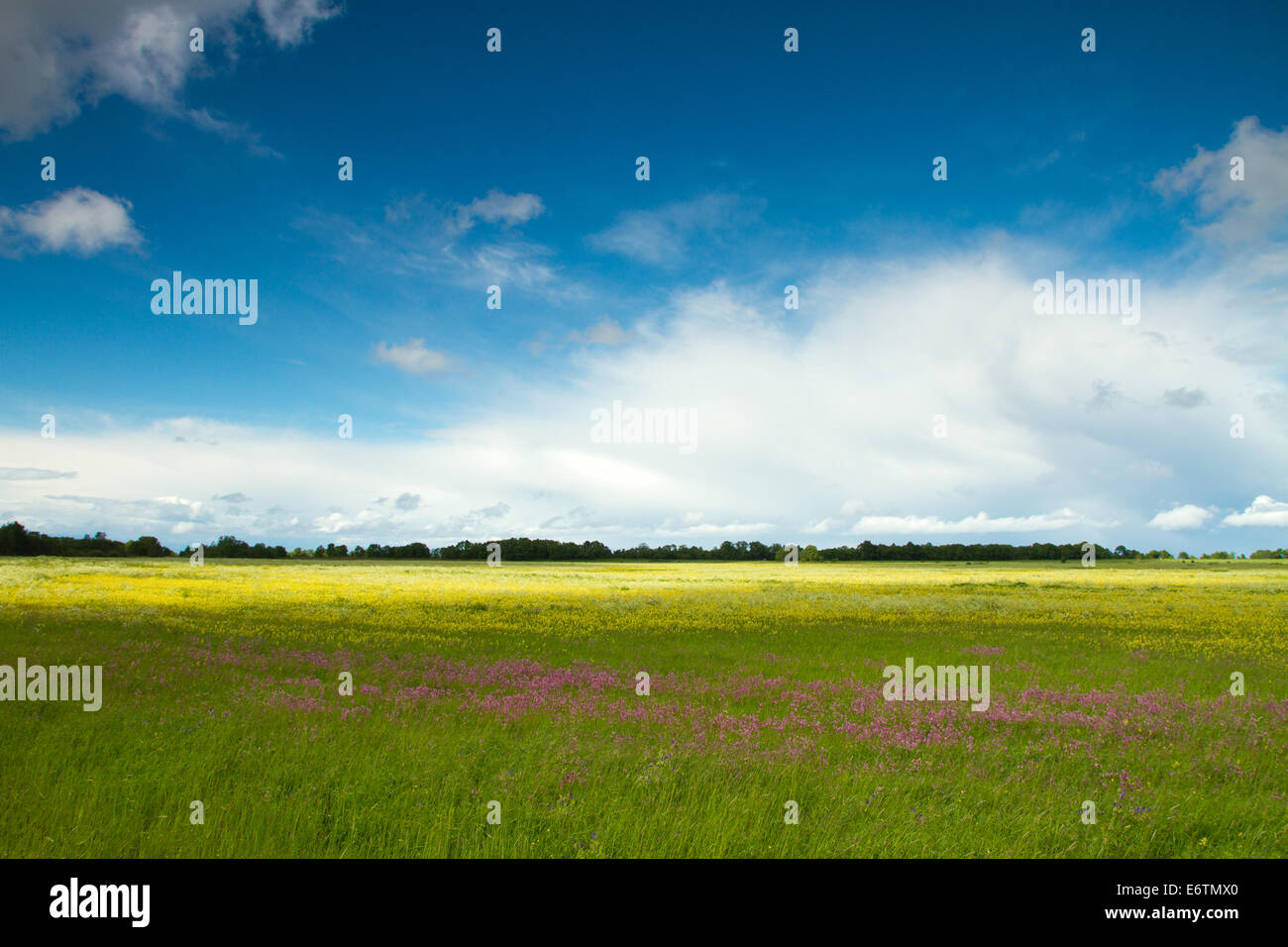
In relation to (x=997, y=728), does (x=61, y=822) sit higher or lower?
higher

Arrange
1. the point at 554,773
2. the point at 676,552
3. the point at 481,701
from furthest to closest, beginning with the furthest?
the point at 676,552
the point at 481,701
the point at 554,773

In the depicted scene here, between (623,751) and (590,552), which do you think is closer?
(623,751)

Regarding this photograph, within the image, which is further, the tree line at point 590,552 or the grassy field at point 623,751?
the tree line at point 590,552

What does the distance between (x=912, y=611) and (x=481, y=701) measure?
28786 mm

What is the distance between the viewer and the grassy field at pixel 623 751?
21.6 ft

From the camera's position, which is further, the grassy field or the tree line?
the tree line

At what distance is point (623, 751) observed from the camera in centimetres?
901

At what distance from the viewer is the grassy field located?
6598 millimetres
